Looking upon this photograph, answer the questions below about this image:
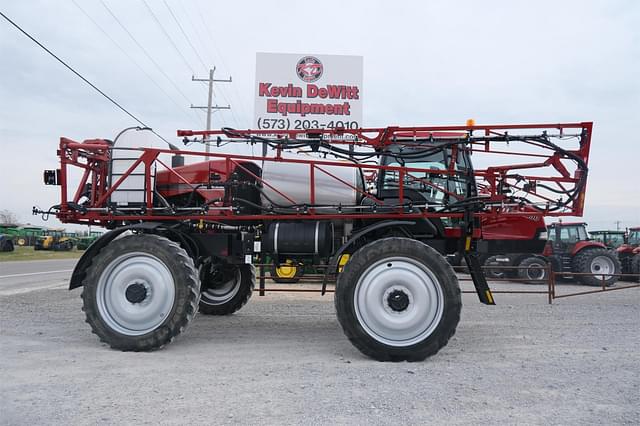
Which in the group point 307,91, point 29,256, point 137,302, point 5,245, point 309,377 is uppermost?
point 307,91

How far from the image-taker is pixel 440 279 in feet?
17.0

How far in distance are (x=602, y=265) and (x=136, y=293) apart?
49.7 ft

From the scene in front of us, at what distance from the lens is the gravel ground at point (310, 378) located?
3633 mm

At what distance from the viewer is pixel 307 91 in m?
14.1

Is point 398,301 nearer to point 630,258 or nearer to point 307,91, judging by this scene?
point 307,91

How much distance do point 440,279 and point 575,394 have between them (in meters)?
1.63

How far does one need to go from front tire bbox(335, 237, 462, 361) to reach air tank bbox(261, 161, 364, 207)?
3.05ft

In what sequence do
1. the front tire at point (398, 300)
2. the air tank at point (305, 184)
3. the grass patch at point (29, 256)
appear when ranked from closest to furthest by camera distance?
1. the front tire at point (398, 300)
2. the air tank at point (305, 184)
3. the grass patch at point (29, 256)

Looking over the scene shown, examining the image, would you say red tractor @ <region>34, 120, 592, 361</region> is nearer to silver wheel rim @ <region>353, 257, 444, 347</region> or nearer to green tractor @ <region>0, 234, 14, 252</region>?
silver wheel rim @ <region>353, 257, 444, 347</region>

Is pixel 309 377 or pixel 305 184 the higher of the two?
pixel 305 184

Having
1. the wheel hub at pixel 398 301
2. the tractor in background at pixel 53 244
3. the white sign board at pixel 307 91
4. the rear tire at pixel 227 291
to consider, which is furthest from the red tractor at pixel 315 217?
the tractor in background at pixel 53 244

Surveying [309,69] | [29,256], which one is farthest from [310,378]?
[29,256]

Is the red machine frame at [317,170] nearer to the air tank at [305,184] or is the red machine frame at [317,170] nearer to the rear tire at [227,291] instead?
the air tank at [305,184]

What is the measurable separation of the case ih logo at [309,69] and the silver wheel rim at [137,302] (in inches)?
380
